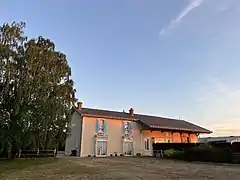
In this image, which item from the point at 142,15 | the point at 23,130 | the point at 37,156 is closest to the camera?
the point at 142,15

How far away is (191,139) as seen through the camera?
133ft

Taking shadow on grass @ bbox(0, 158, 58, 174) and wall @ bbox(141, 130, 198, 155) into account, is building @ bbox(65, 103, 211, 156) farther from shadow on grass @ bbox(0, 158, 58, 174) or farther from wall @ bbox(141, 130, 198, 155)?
shadow on grass @ bbox(0, 158, 58, 174)

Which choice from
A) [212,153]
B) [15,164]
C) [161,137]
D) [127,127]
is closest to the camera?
[15,164]

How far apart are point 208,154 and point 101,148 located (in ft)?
41.3

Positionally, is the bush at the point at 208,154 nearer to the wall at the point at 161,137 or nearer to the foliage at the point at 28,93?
the wall at the point at 161,137

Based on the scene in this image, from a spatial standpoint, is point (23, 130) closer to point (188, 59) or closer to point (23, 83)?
point (23, 83)

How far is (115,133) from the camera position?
3497 centimetres

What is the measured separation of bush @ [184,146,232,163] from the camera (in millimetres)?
25641

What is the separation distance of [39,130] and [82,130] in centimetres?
976

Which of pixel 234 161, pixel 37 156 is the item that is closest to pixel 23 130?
pixel 37 156

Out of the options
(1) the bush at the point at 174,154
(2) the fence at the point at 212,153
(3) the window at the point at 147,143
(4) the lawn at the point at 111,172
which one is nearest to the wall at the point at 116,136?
(3) the window at the point at 147,143

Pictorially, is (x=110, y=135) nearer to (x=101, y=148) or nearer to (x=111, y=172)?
(x=101, y=148)

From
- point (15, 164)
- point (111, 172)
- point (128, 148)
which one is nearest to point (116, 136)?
point (128, 148)

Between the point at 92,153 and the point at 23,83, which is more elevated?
the point at 23,83
